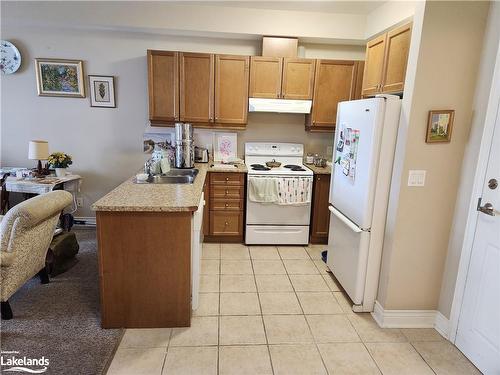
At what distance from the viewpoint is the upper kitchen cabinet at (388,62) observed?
243 cm

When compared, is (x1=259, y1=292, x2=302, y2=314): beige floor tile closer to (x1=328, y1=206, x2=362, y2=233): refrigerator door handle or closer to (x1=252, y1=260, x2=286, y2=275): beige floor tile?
(x1=252, y1=260, x2=286, y2=275): beige floor tile

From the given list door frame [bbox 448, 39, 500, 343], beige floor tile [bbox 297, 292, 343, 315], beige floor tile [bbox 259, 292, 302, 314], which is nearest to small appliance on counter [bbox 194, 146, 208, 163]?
beige floor tile [bbox 259, 292, 302, 314]

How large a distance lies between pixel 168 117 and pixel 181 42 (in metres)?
0.97

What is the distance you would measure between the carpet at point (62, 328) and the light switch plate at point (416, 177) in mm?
2230

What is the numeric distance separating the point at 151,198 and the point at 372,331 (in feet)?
6.03

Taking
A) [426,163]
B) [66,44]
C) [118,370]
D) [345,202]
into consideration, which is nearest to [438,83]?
[426,163]

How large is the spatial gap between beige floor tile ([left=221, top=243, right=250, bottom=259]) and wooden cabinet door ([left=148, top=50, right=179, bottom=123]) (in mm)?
1620

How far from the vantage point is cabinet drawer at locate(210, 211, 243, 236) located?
368 centimetres

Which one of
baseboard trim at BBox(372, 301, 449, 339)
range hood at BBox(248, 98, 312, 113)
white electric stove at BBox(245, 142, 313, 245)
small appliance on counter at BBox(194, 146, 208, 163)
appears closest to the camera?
baseboard trim at BBox(372, 301, 449, 339)

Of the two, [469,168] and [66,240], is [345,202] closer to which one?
[469,168]

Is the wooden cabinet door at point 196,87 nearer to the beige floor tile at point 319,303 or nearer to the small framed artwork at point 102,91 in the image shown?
the small framed artwork at point 102,91

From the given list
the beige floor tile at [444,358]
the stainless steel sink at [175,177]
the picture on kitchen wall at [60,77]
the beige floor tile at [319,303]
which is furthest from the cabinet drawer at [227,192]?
the beige floor tile at [444,358]

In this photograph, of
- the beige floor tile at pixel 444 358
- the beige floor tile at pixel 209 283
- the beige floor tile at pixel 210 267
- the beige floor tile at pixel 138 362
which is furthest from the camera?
the beige floor tile at pixel 210 267

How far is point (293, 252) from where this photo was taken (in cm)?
361
